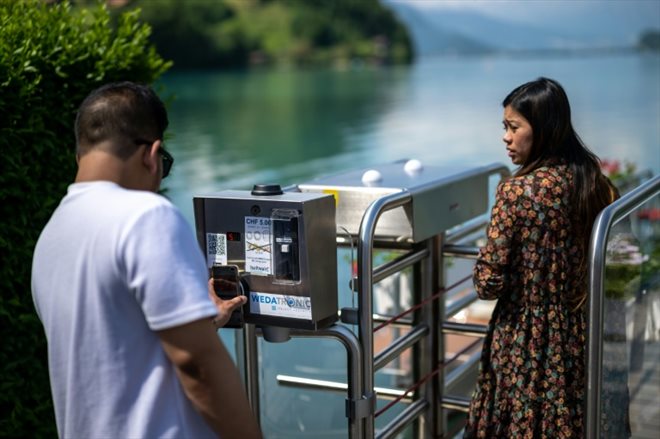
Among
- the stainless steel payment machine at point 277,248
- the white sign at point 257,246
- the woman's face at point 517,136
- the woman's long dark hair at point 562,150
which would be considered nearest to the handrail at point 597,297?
the woman's long dark hair at point 562,150

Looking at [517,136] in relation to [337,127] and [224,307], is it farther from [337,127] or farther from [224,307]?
[337,127]

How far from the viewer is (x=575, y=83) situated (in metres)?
39.0

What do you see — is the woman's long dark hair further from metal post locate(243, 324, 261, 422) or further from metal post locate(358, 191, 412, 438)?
metal post locate(243, 324, 261, 422)

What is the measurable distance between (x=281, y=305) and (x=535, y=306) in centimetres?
75

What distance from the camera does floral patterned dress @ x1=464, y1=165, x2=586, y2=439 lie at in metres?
2.65

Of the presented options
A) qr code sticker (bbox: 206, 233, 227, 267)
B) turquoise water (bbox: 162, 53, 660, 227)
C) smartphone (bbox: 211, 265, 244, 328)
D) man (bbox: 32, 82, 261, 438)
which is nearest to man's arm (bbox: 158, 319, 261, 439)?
man (bbox: 32, 82, 261, 438)

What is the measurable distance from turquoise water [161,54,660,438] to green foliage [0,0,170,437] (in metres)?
0.89

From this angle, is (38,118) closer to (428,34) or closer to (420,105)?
(420,105)

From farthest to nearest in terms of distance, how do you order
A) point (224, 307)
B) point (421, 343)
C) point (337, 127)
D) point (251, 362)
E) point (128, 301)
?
point (337, 127), point (421, 343), point (251, 362), point (224, 307), point (128, 301)

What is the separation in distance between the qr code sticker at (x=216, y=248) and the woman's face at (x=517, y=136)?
2.87 feet

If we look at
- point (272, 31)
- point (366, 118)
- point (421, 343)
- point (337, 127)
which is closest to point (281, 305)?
point (421, 343)

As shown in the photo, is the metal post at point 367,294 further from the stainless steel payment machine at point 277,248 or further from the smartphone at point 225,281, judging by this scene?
the smartphone at point 225,281

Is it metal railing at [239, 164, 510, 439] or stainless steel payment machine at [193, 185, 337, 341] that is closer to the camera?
stainless steel payment machine at [193, 185, 337, 341]

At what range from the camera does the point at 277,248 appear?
2500 millimetres
